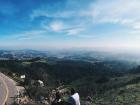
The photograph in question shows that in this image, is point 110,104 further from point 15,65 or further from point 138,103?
point 15,65

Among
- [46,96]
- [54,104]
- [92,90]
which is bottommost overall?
[92,90]

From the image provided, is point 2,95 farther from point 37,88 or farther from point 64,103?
point 64,103

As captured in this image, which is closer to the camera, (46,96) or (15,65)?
(46,96)

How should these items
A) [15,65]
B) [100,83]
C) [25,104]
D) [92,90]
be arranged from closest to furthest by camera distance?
1. [25,104]
2. [92,90]
3. [100,83]
4. [15,65]

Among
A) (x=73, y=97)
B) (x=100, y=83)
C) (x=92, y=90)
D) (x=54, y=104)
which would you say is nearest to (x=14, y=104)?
(x=54, y=104)

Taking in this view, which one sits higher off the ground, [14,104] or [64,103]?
[64,103]

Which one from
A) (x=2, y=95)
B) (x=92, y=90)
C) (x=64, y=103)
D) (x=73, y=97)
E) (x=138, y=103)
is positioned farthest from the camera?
(x=92, y=90)

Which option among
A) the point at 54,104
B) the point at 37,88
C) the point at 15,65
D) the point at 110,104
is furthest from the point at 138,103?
the point at 15,65

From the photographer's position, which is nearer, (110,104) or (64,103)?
(64,103)

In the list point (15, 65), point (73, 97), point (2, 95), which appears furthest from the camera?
point (15, 65)
